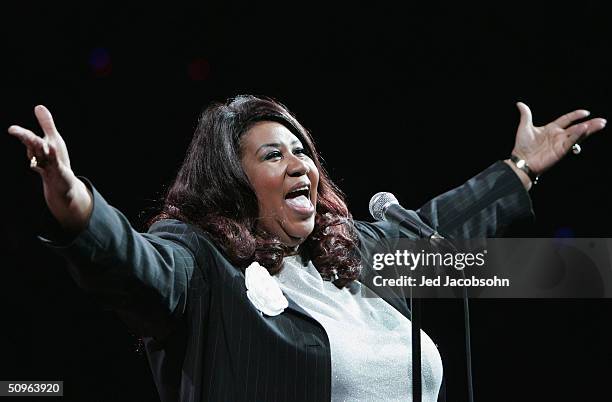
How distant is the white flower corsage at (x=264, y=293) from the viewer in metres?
1.60

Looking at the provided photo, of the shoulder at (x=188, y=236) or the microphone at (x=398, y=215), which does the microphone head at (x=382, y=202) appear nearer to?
the microphone at (x=398, y=215)

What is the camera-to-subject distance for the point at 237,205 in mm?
1787

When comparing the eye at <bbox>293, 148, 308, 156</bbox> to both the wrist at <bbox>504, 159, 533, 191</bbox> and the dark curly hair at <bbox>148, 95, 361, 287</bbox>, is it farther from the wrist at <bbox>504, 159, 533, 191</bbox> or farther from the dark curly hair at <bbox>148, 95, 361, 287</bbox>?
the wrist at <bbox>504, 159, 533, 191</bbox>

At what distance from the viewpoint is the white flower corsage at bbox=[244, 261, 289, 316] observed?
1597 millimetres

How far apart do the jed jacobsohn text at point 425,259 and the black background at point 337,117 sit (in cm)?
57

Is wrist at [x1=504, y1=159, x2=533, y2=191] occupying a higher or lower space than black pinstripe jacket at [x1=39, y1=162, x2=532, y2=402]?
higher

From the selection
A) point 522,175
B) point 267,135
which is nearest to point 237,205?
point 267,135

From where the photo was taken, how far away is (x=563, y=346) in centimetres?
307

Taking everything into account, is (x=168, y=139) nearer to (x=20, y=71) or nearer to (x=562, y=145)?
(x=20, y=71)

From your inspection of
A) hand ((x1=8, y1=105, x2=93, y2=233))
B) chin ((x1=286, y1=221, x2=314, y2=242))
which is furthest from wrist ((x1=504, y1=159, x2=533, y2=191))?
hand ((x1=8, y1=105, x2=93, y2=233))

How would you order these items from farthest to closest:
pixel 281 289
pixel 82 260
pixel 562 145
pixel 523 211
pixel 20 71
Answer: pixel 20 71, pixel 523 211, pixel 562 145, pixel 281 289, pixel 82 260

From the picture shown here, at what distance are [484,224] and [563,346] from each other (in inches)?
49.4

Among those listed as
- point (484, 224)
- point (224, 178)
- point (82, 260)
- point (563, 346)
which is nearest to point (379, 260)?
Answer: point (484, 224)

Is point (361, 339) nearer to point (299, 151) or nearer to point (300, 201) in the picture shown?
point (300, 201)
